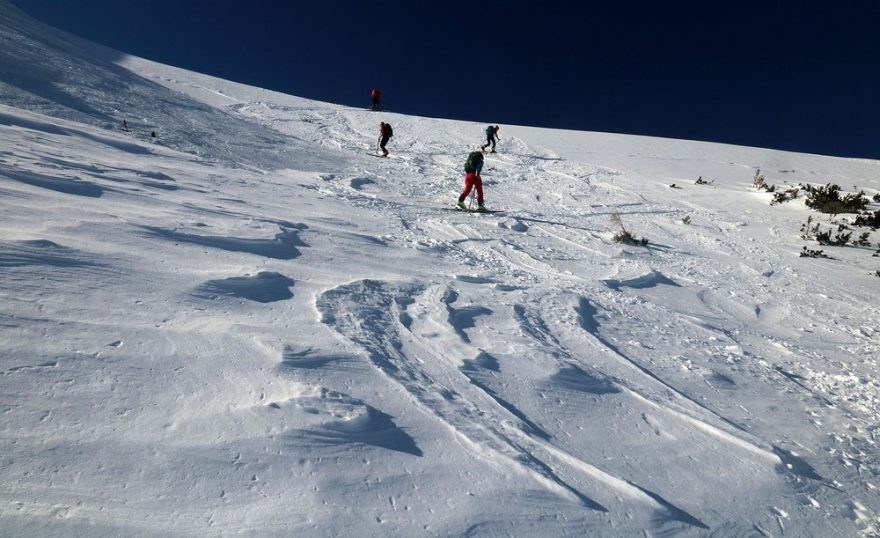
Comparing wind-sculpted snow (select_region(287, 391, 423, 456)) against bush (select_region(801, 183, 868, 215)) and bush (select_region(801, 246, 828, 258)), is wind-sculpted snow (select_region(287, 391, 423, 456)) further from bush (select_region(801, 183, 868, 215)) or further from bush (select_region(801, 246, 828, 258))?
bush (select_region(801, 183, 868, 215))

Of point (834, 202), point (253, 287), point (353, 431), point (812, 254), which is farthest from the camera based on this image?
point (834, 202)

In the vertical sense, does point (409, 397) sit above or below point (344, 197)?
below

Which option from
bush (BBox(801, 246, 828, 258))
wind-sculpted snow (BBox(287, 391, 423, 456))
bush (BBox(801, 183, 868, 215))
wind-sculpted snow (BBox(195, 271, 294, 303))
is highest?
bush (BBox(801, 183, 868, 215))

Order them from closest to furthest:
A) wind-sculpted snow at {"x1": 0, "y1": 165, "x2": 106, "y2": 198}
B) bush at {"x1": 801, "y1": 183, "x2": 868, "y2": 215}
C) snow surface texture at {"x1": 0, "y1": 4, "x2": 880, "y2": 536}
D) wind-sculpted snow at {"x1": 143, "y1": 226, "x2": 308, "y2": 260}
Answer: snow surface texture at {"x1": 0, "y1": 4, "x2": 880, "y2": 536} < wind-sculpted snow at {"x1": 143, "y1": 226, "x2": 308, "y2": 260} < wind-sculpted snow at {"x1": 0, "y1": 165, "x2": 106, "y2": 198} < bush at {"x1": 801, "y1": 183, "x2": 868, "y2": 215}

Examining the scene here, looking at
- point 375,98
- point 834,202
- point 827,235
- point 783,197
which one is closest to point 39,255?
point 827,235

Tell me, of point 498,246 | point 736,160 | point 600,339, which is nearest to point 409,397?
point 600,339

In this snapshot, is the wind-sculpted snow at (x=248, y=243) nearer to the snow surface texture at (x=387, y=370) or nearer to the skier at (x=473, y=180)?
the snow surface texture at (x=387, y=370)

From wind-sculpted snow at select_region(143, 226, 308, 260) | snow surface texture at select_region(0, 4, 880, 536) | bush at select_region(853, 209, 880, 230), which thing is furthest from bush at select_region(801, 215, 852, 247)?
wind-sculpted snow at select_region(143, 226, 308, 260)

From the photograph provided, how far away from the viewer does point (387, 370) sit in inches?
101

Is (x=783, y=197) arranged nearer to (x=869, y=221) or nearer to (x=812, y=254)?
(x=869, y=221)

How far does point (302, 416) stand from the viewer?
2.04 meters

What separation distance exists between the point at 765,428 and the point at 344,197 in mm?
5967

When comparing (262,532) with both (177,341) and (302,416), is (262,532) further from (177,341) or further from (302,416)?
(177,341)

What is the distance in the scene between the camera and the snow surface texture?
66.4 inches
